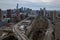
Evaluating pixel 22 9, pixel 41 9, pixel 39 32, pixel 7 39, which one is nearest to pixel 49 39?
pixel 7 39

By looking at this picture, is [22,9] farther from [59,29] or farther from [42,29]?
[59,29]

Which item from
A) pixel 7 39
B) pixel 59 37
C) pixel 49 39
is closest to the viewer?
pixel 7 39

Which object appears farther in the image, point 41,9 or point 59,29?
point 41,9

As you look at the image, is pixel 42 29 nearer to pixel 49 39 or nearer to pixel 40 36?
pixel 40 36

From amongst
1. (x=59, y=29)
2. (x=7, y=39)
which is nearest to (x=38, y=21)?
(x=59, y=29)

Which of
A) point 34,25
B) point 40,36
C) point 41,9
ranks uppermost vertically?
point 41,9

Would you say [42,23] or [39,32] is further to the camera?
[42,23]

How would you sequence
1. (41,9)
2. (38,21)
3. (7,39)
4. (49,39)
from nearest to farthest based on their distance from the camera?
(7,39)
(49,39)
(38,21)
(41,9)

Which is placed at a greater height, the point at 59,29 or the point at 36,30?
the point at 59,29

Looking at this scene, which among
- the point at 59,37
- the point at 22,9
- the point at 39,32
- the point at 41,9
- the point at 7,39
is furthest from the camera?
the point at 22,9
